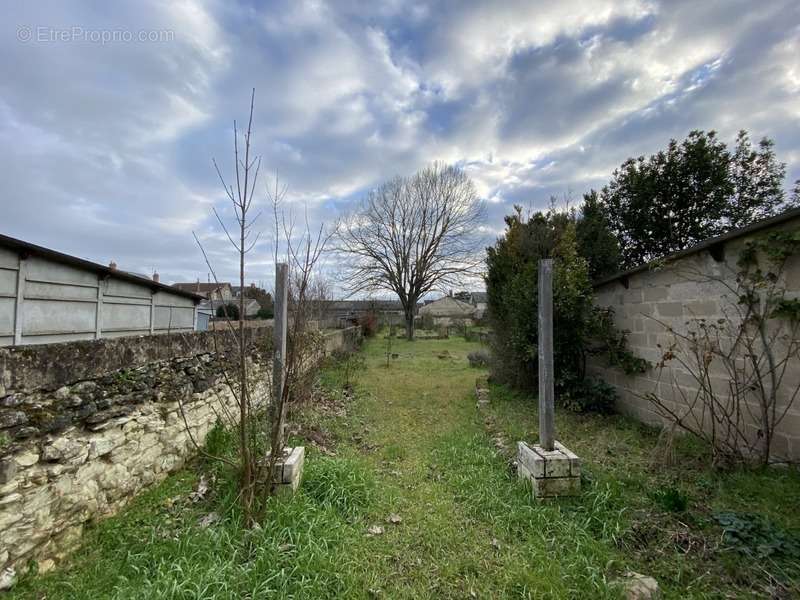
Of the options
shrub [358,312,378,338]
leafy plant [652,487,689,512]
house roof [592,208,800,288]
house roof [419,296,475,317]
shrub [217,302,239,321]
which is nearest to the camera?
leafy plant [652,487,689,512]

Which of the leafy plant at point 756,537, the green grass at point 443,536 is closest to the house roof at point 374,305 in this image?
the green grass at point 443,536

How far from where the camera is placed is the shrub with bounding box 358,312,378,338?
19.7 meters

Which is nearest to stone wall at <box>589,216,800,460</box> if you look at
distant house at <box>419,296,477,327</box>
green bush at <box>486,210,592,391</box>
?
green bush at <box>486,210,592,391</box>

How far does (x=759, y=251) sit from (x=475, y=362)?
28.0 ft

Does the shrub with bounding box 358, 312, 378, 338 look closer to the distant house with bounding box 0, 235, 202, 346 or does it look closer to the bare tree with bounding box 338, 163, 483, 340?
the bare tree with bounding box 338, 163, 483, 340

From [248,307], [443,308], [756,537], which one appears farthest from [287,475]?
[443,308]

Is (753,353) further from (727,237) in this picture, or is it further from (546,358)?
(546,358)

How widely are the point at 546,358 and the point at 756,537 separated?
68.4 inches

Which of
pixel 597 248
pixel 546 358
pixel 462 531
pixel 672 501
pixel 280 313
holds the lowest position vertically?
pixel 462 531

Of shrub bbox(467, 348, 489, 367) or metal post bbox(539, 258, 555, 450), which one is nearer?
metal post bbox(539, 258, 555, 450)

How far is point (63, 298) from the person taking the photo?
26.5 ft

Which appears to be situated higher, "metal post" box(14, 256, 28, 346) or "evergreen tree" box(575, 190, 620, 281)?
"evergreen tree" box(575, 190, 620, 281)

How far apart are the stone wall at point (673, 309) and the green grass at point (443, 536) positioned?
83 cm

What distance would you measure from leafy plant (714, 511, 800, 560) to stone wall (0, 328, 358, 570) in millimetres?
3649
